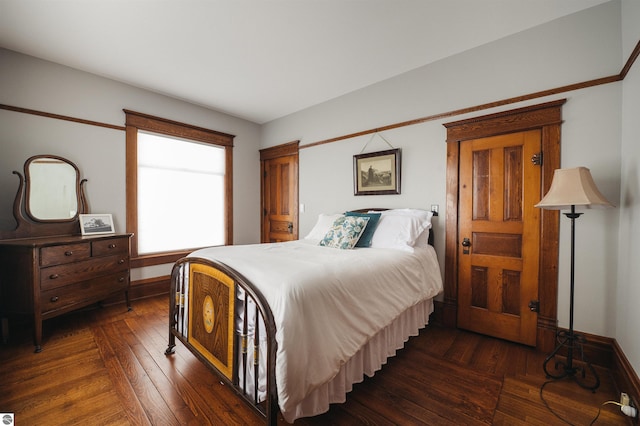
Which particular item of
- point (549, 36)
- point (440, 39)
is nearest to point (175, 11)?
point (440, 39)

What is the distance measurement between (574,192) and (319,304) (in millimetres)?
1832

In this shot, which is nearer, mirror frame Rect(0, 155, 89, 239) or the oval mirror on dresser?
the oval mirror on dresser

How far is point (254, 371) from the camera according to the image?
1.36 m

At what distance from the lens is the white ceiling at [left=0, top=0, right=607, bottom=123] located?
6.73ft

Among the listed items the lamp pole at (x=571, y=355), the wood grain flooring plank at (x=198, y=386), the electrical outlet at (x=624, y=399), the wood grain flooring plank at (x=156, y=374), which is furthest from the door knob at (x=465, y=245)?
the wood grain flooring plank at (x=156, y=374)

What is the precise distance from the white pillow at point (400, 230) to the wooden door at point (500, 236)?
1.37 feet

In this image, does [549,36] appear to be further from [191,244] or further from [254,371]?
[191,244]

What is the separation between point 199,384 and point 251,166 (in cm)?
366

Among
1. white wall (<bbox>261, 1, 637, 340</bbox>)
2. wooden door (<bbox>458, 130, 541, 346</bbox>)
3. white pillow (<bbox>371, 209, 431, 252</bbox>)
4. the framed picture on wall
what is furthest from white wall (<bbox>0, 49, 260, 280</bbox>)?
wooden door (<bbox>458, 130, 541, 346</bbox>)

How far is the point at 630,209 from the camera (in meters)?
1.75

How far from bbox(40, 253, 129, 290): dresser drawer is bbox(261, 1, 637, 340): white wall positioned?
2815mm

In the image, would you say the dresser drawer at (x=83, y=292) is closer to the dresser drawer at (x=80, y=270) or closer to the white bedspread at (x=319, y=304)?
the dresser drawer at (x=80, y=270)

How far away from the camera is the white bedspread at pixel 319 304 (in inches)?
46.9

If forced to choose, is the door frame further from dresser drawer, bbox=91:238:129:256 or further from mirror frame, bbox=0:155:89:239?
mirror frame, bbox=0:155:89:239
